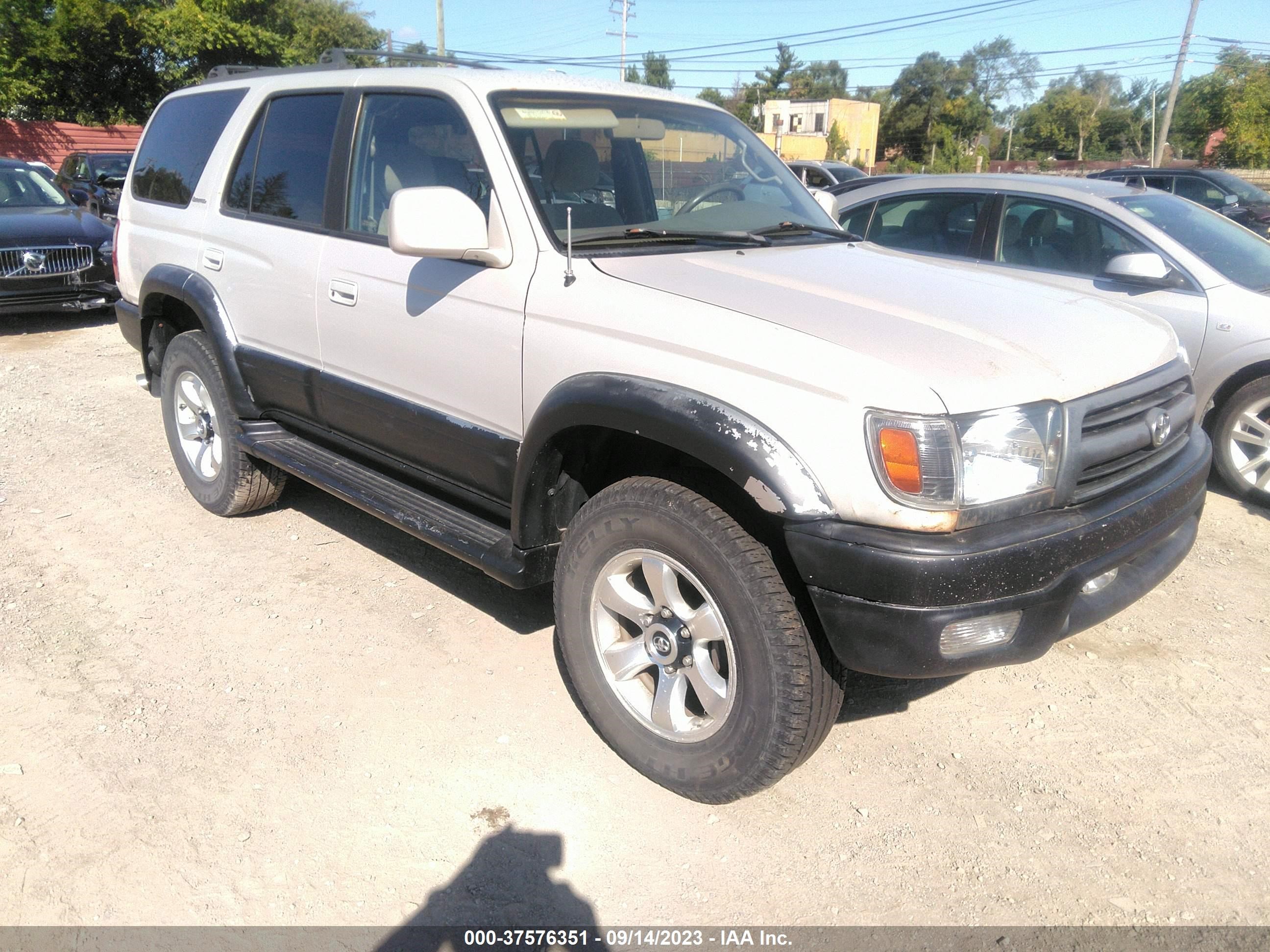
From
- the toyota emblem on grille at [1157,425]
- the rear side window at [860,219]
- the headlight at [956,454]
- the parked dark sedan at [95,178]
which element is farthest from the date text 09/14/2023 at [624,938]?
the parked dark sedan at [95,178]

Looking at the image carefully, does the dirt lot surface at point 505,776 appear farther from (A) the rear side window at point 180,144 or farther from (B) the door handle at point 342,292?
(A) the rear side window at point 180,144

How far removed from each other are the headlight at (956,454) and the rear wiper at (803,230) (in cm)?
141

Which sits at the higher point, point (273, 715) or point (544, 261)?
point (544, 261)

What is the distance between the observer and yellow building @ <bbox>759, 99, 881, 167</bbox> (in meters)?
65.3

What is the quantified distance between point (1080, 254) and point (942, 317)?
11.8ft

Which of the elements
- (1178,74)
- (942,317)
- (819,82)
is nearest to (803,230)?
(942,317)

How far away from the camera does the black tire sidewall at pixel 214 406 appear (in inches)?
178

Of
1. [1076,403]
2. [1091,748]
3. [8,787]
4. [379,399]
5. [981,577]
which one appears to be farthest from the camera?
[379,399]

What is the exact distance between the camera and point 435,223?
2.85 metres

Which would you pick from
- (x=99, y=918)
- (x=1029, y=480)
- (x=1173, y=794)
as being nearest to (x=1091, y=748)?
(x=1173, y=794)

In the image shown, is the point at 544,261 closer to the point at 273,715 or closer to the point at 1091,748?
the point at 273,715

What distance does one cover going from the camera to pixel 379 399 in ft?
11.9

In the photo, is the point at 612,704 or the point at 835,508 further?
the point at 612,704

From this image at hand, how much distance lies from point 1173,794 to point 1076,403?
4.38 feet
